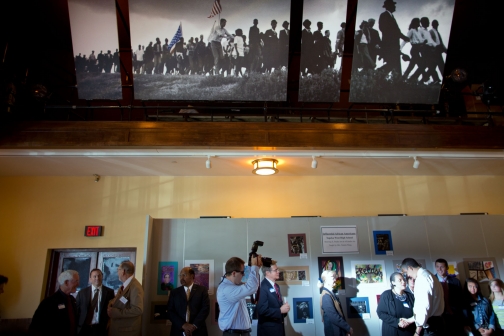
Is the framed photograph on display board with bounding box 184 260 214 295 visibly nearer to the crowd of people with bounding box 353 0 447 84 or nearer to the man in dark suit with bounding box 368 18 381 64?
the crowd of people with bounding box 353 0 447 84

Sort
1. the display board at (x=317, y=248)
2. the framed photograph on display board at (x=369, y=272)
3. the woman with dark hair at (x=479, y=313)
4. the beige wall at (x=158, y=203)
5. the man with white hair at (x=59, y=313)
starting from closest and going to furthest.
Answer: the man with white hair at (x=59, y=313) → the woman with dark hair at (x=479, y=313) → the display board at (x=317, y=248) → the framed photograph on display board at (x=369, y=272) → the beige wall at (x=158, y=203)

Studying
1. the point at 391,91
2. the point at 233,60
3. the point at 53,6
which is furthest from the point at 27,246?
the point at 391,91

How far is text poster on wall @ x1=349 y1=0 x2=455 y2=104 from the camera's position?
6.45 meters

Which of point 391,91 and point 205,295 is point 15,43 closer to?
point 205,295

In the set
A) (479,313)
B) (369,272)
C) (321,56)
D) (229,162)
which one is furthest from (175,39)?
(479,313)

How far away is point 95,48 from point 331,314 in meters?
5.93

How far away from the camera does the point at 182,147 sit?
18.8ft

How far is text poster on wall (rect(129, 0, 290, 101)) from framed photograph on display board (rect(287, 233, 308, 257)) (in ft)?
8.39

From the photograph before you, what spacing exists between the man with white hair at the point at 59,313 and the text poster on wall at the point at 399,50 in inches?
217

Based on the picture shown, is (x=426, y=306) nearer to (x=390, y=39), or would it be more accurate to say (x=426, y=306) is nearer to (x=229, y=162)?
(x=229, y=162)

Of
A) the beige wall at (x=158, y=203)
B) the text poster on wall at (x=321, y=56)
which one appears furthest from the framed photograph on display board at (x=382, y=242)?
the text poster on wall at (x=321, y=56)

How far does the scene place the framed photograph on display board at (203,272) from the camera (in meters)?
5.91

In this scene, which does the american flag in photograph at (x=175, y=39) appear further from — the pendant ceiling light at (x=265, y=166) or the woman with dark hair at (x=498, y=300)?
the woman with dark hair at (x=498, y=300)

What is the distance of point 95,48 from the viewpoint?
245 inches
